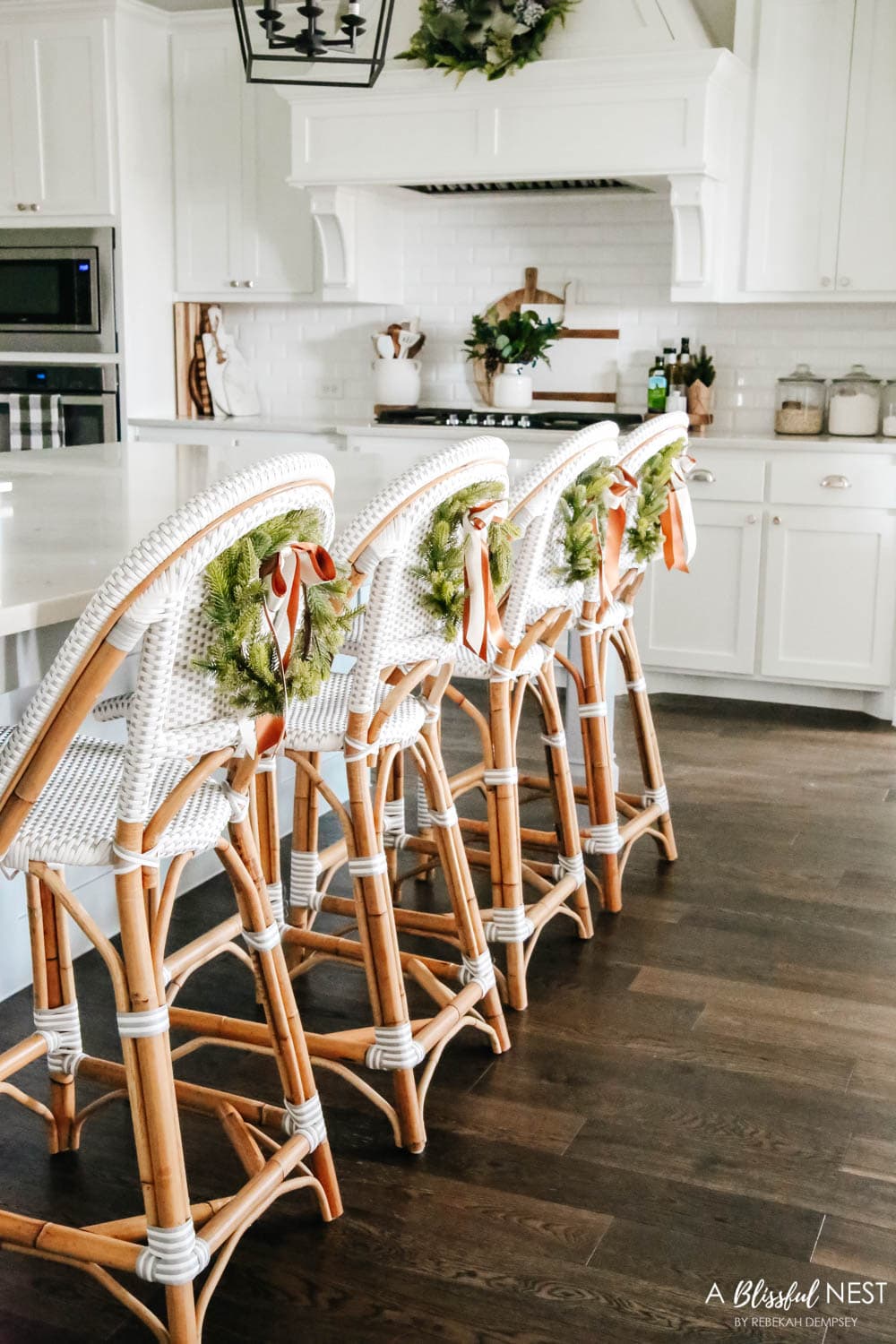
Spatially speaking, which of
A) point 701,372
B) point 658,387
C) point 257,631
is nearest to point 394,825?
point 257,631

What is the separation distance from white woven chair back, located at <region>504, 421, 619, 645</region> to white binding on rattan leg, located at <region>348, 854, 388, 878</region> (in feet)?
1.81

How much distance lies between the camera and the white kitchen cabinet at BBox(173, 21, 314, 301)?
537 cm

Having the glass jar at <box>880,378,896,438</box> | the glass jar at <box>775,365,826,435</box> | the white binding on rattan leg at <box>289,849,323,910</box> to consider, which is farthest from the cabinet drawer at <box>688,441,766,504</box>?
the white binding on rattan leg at <box>289,849,323,910</box>

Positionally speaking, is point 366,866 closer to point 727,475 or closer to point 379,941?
point 379,941

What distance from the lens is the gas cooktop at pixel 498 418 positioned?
502 cm

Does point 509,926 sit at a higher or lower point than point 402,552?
lower

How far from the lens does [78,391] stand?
552cm

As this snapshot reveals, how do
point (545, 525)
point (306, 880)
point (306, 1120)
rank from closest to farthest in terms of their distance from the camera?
1. point (306, 1120)
2. point (545, 525)
3. point (306, 880)

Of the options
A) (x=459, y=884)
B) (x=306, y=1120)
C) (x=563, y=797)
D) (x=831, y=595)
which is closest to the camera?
(x=306, y=1120)

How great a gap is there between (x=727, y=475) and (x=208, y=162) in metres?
2.49

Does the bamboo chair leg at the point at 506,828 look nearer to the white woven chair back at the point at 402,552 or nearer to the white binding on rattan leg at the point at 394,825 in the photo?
the white woven chair back at the point at 402,552

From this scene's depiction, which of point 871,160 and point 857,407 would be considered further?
point 857,407

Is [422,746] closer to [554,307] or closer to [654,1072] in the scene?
[654,1072]

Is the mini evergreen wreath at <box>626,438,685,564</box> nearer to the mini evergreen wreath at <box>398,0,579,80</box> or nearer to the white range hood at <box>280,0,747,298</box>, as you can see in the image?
the white range hood at <box>280,0,747,298</box>
